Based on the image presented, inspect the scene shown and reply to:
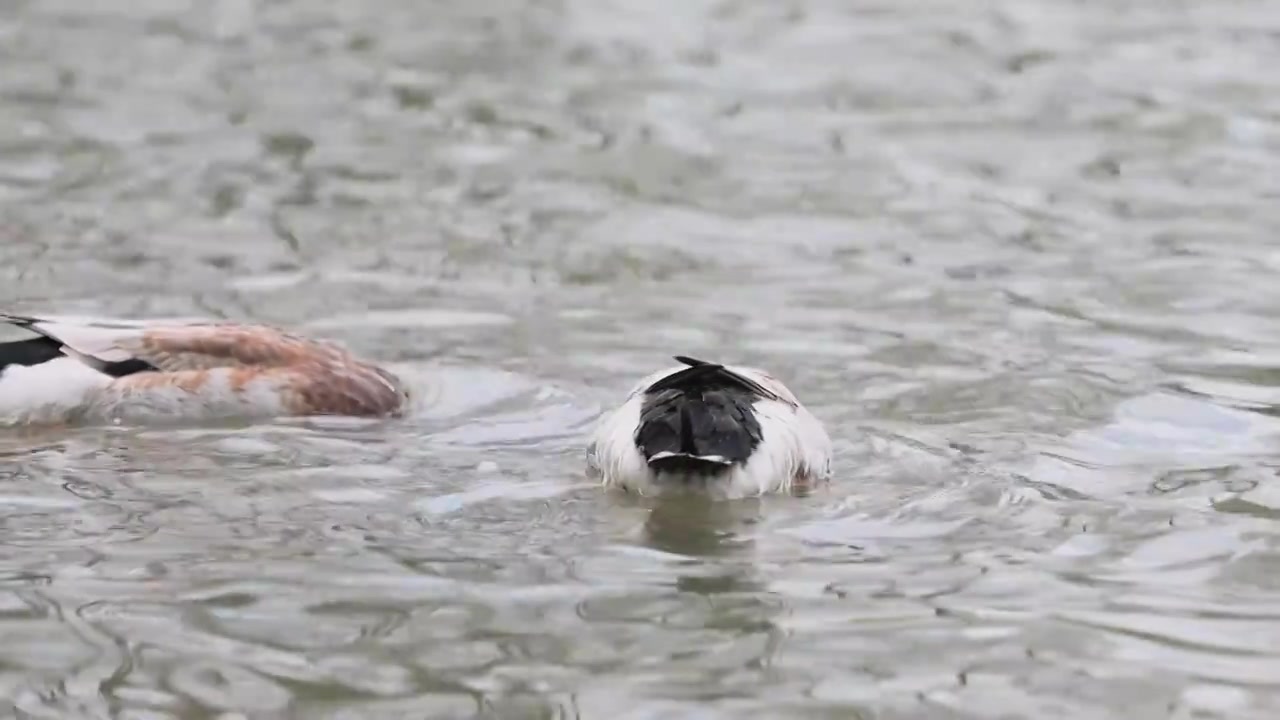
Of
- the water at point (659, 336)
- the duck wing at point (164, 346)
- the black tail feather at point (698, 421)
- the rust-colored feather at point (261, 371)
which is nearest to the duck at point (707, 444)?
the black tail feather at point (698, 421)

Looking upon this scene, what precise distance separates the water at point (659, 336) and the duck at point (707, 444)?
0.41ft

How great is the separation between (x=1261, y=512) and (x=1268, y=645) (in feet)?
4.89

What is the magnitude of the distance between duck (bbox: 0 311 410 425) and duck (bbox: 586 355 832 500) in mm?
1612

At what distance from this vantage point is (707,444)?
789 centimetres

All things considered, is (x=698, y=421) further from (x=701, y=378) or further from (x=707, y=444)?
(x=701, y=378)

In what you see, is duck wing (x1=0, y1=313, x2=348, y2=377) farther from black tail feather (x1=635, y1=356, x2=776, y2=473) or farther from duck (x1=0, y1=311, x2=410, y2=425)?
black tail feather (x1=635, y1=356, x2=776, y2=473)

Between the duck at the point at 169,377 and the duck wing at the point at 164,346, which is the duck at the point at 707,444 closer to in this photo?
the duck at the point at 169,377

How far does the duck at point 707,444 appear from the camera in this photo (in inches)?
310

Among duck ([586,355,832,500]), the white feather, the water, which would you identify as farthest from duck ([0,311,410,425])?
duck ([586,355,832,500])

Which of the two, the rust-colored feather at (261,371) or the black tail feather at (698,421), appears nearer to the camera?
the black tail feather at (698,421)

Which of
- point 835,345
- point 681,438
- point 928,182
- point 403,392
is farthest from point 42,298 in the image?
point 928,182

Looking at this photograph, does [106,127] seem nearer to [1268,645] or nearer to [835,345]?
[835,345]

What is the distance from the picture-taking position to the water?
611 centimetres

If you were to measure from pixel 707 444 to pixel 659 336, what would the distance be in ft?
9.39
